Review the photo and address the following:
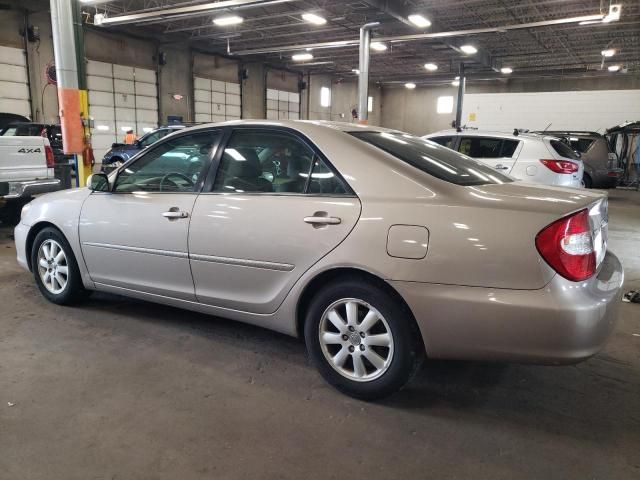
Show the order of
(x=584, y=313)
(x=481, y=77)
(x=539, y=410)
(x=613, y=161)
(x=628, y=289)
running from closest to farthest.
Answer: (x=584, y=313) → (x=539, y=410) → (x=628, y=289) → (x=613, y=161) → (x=481, y=77)

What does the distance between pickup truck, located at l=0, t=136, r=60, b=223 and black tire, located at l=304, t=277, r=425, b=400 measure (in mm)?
5836

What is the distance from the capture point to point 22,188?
22.1ft

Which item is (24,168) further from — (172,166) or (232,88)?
(232,88)

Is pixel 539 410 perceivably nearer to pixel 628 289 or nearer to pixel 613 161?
pixel 628 289

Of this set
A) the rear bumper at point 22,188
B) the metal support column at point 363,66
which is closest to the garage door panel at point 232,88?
the metal support column at point 363,66

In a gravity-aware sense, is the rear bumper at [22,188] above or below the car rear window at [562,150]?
below

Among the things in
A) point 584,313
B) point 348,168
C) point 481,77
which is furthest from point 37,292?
point 481,77

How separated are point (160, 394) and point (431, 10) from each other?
1519 cm

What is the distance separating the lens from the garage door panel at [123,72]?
56.6ft

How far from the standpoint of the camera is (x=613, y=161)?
583 inches

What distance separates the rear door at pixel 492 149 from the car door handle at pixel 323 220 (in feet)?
19.0

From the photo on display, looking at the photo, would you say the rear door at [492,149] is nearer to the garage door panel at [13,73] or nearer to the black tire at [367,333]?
the black tire at [367,333]

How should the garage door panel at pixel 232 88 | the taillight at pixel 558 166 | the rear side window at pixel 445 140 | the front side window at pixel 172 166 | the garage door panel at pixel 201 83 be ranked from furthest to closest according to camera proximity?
1. the garage door panel at pixel 232 88
2. the garage door panel at pixel 201 83
3. the rear side window at pixel 445 140
4. the taillight at pixel 558 166
5. the front side window at pixel 172 166

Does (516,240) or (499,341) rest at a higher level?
(516,240)
